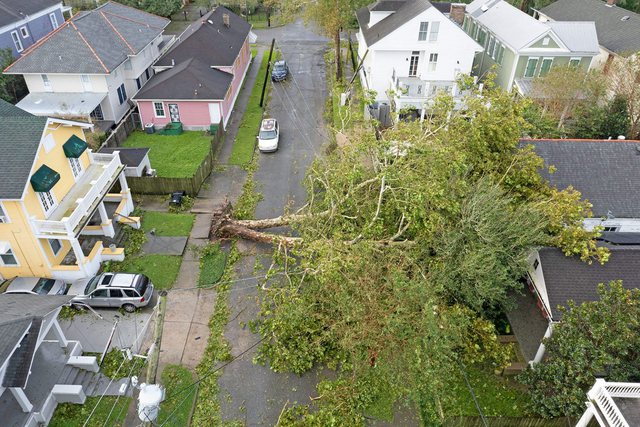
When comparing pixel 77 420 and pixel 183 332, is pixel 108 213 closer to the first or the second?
pixel 183 332

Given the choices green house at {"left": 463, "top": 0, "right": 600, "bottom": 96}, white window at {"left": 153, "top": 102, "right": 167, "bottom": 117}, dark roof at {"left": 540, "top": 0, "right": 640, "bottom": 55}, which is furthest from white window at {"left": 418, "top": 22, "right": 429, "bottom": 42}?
white window at {"left": 153, "top": 102, "right": 167, "bottom": 117}

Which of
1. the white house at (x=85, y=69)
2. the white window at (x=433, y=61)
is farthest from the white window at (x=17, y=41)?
the white window at (x=433, y=61)

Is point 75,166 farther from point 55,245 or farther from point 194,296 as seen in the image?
point 194,296

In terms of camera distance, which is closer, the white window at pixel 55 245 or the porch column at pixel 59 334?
the porch column at pixel 59 334

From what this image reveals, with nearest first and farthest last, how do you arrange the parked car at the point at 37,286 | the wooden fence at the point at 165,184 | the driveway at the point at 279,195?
1. the driveway at the point at 279,195
2. the parked car at the point at 37,286
3. the wooden fence at the point at 165,184

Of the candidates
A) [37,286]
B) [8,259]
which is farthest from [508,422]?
[8,259]

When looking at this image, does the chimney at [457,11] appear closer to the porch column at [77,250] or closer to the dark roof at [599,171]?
the dark roof at [599,171]

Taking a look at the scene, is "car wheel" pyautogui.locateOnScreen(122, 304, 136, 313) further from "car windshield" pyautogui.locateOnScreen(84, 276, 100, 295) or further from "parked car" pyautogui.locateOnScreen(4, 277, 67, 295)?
"parked car" pyautogui.locateOnScreen(4, 277, 67, 295)
